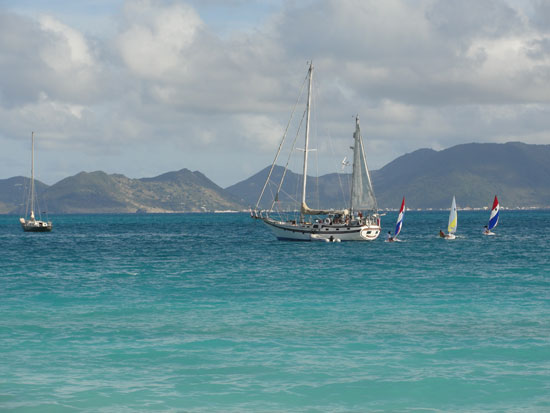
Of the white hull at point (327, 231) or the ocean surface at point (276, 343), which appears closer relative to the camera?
the ocean surface at point (276, 343)

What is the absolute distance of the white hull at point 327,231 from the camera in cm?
10331

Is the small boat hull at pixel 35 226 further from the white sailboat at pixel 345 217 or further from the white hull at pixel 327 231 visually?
the white hull at pixel 327 231

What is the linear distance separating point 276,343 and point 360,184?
83.2m

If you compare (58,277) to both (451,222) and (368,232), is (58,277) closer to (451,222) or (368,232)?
(368,232)

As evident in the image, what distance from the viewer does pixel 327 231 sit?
103375 mm

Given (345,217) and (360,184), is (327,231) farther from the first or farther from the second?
(360,184)

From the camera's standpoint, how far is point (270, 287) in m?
48.5

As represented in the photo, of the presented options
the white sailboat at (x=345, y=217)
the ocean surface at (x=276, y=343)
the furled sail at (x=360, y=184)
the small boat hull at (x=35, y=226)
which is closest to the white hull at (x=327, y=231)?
the white sailboat at (x=345, y=217)

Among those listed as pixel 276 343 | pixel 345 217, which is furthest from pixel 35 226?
pixel 276 343

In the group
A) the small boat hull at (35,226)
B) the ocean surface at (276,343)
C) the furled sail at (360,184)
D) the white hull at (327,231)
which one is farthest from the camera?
the small boat hull at (35,226)

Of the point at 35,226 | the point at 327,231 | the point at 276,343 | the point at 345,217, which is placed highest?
the point at 345,217

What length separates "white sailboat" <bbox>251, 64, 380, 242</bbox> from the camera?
104 metres

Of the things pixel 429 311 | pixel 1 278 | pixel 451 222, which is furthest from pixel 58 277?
pixel 451 222

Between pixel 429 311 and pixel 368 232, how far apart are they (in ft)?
229
